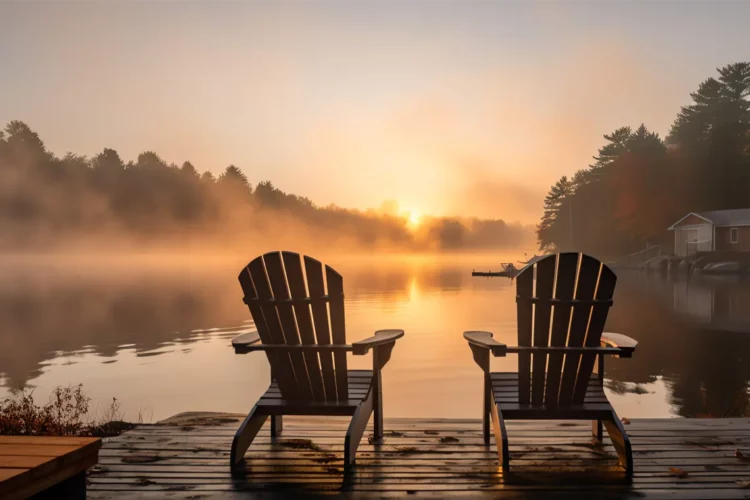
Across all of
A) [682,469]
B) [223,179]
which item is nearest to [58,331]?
[682,469]

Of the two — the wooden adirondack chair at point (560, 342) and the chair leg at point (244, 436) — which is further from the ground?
the wooden adirondack chair at point (560, 342)

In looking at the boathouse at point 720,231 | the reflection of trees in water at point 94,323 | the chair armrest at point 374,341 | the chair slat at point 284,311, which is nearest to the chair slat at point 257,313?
the chair slat at point 284,311

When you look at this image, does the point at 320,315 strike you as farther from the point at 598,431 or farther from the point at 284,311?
the point at 598,431

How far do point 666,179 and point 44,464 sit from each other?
60169mm

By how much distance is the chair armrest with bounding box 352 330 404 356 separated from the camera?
130 inches

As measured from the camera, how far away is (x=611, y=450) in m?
3.57

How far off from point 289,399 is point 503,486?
1.39 metres

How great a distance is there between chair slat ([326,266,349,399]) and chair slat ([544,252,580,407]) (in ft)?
4.16

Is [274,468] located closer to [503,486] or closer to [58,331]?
[503,486]

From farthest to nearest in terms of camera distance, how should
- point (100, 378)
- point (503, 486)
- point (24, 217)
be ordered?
1. point (24, 217)
2. point (100, 378)
3. point (503, 486)

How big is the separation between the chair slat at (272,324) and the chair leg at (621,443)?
1.97m

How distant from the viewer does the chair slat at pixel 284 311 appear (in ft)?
11.1

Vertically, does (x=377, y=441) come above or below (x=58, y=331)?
above

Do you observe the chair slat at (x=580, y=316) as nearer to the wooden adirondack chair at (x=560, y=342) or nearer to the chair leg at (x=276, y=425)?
the wooden adirondack chair at (x=560, y=342)
